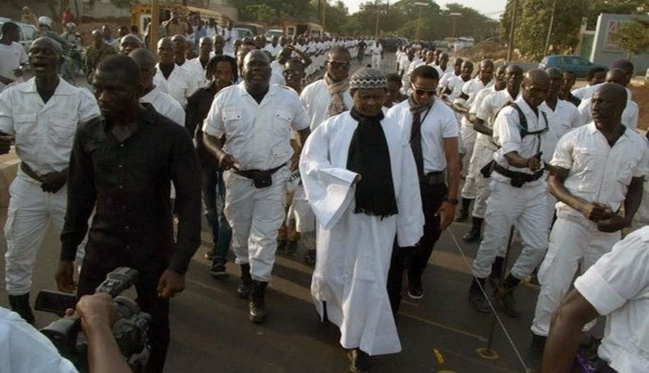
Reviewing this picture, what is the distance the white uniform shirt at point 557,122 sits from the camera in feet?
18.9

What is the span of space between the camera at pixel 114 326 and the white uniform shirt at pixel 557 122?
4769 mm

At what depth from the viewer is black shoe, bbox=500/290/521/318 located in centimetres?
496

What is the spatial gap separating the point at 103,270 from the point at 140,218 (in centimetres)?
34

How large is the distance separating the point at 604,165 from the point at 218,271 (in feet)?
11.0

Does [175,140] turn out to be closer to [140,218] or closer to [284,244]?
[140,218]

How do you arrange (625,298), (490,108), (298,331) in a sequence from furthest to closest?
1. (490,108)
2. (298,331)
3. (625,298)

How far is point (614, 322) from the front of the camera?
2.14 m

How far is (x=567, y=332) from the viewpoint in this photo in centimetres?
217

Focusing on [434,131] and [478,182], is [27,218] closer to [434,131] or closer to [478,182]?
[434,131]

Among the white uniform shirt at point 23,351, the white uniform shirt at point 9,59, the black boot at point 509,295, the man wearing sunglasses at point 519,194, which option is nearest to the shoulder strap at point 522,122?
the man wearing sunglasses at point 519,194

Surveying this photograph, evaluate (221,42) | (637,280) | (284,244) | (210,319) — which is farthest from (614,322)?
(221,42)

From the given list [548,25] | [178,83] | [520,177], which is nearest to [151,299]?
[520,177]

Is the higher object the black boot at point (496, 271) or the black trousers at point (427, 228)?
the black trousers at point (427, 228)

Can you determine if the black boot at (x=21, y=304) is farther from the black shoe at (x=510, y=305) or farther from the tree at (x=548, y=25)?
the tree at (x=548, y=25)
